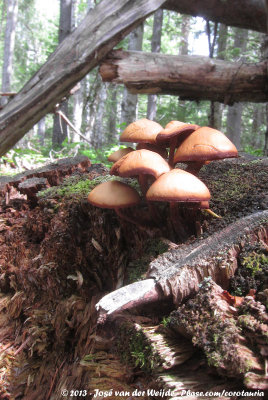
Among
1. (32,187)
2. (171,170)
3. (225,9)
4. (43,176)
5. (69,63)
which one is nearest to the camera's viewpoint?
(171,170)

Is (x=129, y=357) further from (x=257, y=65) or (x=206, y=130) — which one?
(x=257, y=65)

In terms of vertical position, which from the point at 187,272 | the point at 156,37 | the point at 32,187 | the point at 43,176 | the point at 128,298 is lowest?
the point at 128,298

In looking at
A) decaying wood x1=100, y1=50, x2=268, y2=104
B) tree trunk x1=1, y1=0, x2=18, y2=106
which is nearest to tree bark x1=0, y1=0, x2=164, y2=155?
decaying wood x1=100, y1=50, x2=268, y2=104

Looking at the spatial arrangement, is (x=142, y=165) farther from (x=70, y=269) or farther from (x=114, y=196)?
(x=70, y=269)

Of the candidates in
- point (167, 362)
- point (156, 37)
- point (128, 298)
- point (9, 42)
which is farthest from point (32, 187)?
point (9, 42)

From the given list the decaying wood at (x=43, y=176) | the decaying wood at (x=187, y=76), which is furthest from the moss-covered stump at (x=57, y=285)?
the decaying wood at (x=187, y=76)

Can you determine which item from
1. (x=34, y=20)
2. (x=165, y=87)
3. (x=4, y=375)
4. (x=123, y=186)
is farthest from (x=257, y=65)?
(x=34, y=20)

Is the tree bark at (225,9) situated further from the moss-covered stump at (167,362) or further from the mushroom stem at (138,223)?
the moss-covered stump at (167,362)
